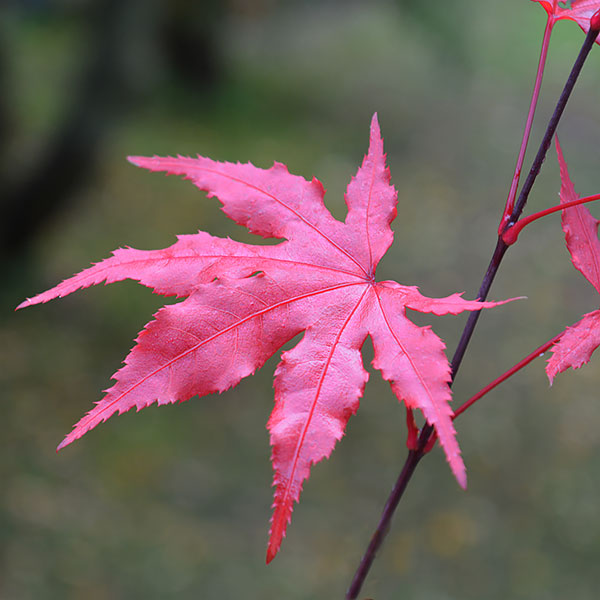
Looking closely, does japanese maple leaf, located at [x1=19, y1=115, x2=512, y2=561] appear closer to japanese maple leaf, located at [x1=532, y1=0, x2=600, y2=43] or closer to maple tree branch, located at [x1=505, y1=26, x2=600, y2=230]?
maple tree branch, located at [x1=505, y1=26, x2=600, y2=230]

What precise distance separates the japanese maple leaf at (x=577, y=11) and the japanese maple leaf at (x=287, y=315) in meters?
0.23

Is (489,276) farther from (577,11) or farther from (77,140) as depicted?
(77,140)

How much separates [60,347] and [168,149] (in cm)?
300

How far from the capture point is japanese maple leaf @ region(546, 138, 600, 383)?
651mm

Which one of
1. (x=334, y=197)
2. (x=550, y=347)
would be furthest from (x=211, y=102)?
(x=550, y=347)

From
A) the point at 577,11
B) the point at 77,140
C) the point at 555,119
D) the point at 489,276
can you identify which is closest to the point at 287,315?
the point at 489,276

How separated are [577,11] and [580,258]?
27 centimetres

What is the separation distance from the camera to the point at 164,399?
23.3 inches

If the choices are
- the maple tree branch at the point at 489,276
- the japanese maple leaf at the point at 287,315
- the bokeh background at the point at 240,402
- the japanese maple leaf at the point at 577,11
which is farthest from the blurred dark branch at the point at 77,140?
the maple tree branch at the point at 489,276

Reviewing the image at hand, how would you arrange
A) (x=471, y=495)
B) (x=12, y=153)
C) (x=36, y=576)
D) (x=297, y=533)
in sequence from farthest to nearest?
(x=12, y=153) → (x=471, y=495) → (x=297, y=533) → (x=36, y=576)

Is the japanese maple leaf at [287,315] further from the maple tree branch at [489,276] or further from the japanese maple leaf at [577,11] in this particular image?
the japanese maple leaf at [577,11]

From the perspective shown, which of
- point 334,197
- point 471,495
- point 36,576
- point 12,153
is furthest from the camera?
point 334,197

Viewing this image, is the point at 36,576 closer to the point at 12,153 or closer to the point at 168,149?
the point at 12,153

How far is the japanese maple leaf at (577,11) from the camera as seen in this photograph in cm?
71
